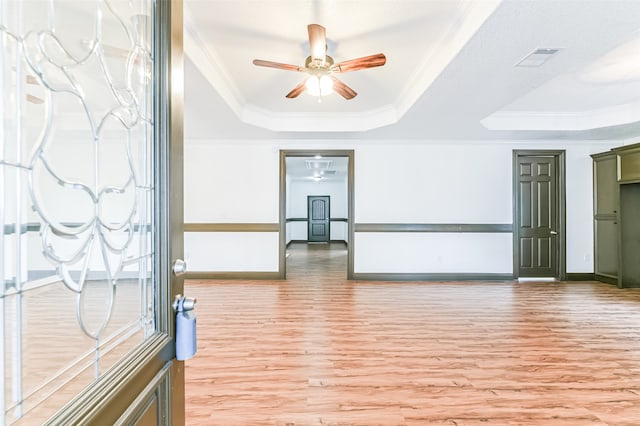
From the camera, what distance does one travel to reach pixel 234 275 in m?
5.91

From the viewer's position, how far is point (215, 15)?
260 cm

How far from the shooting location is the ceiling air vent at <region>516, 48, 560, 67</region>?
2.61 m

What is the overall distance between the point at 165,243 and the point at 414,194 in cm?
545

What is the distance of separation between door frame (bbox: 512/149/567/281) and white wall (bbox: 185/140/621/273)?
0.09 metres

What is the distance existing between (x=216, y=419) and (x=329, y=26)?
2925 mm

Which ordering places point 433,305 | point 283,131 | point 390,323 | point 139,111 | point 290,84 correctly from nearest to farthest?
point 139,111 < point 390,323 < point 290,84 < point 433,305 < point 283,131

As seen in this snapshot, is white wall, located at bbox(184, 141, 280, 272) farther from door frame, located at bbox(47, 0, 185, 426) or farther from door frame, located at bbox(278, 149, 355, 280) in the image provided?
door frame, located at bbox(47, 0, 185, 426)

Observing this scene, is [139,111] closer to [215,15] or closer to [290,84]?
[215,15]

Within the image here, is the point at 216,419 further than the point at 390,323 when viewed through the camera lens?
No

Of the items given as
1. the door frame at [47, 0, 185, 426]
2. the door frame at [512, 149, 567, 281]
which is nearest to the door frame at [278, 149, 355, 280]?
the door frame at [512, 149, 567, 281]

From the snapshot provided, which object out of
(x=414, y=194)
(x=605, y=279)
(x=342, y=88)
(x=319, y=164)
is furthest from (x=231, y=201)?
(x=605, y=279)

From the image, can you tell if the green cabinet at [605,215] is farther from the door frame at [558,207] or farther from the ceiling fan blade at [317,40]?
the ceiling fan blade at [317,40]

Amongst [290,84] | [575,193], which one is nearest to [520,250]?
[575,193]

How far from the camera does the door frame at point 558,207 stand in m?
5.78
